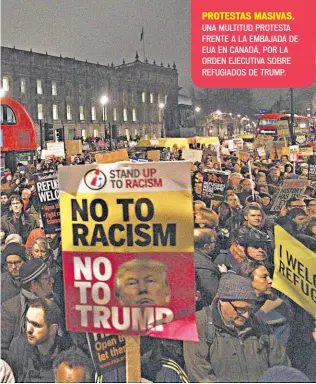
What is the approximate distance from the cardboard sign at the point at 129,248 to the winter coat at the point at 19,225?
6.45ft

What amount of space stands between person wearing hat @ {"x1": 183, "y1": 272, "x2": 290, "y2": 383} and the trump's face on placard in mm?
418

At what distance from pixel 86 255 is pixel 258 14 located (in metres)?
2.44

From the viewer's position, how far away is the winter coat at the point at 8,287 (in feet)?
7.78

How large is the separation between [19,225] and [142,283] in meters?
2.69

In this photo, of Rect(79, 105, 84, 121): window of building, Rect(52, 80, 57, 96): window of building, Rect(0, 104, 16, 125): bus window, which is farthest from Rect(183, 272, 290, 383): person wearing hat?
Rect(79, 105, 84, 121): window of building

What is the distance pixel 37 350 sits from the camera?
2.11 metres

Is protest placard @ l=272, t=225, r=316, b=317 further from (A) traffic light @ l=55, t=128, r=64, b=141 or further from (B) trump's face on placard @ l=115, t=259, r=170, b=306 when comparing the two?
(A) traffic light @ l=55, t=128, r=64, b=141

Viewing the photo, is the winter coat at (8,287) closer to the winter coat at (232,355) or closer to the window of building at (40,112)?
the winter coat at (232,355)

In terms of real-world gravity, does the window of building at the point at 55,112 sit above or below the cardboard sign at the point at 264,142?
above

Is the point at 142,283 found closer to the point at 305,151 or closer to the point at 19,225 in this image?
the point at 19,225

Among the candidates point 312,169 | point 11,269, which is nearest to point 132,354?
point 11,269

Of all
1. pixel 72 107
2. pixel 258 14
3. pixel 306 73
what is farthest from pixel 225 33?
pixel 72 107

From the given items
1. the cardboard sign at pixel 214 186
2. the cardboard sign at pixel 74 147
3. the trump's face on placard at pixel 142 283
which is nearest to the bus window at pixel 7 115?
the cardboard sign at pixel 74 147

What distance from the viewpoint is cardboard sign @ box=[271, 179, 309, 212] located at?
4.74m
